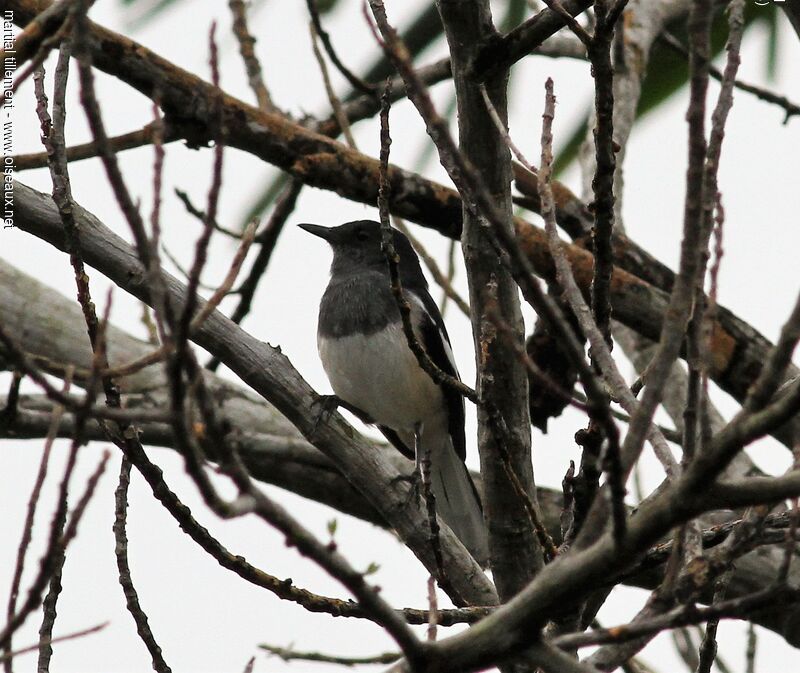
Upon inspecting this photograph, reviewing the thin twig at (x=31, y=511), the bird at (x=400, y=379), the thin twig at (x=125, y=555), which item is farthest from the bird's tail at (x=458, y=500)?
the thin twig at (x=31, y=511)

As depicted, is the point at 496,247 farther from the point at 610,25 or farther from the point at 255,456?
the point at 255,456

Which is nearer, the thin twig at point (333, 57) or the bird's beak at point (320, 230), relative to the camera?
the thin twig at point (333, 57)

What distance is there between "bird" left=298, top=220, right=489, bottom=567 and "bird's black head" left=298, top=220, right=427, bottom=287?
6.1 inches

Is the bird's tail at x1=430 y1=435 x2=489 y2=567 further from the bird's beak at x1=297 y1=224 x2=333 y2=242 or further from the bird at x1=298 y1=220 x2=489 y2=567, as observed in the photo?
the bird's beak at x1=297 y1=224 x2=333 y2=242

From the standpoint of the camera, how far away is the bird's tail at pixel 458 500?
5566 mm

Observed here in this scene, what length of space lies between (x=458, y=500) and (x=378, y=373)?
776 millimetres

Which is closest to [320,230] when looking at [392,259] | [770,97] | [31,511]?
[770,97]

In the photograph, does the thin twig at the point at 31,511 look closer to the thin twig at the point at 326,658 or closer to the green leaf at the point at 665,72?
the thin twig at the point at 326,658

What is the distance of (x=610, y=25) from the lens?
8.93 feet

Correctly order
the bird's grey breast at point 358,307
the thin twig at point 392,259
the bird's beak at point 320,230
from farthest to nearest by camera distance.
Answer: the bird's beak at point 320,230, the bird's grey breast at point 358,307, the thin twig at point 392,259

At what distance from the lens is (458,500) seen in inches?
231

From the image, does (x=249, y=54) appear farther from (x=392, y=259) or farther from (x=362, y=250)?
(x=392, y=259)

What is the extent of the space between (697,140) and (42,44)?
114cm

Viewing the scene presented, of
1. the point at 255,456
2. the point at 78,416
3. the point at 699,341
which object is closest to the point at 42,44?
the point at 78,416
